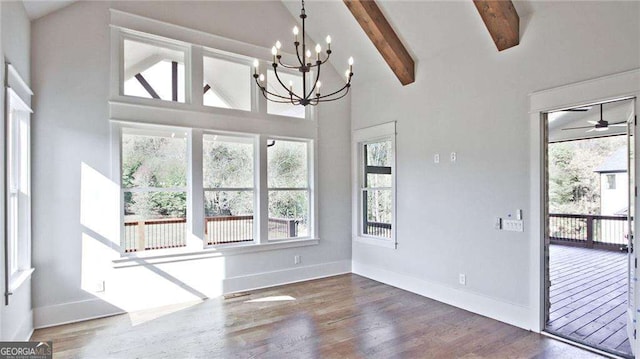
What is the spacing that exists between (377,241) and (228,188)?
2401 millimetres

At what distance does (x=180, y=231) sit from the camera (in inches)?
176

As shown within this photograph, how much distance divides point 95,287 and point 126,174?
131 centimetres

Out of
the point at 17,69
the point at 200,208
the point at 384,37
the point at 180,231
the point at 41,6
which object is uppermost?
the point at 384,37

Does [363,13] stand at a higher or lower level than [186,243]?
higher

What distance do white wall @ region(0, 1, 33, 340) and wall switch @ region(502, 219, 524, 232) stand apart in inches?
178

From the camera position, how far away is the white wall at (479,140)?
3166mm

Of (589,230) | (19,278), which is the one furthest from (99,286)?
(589,230)

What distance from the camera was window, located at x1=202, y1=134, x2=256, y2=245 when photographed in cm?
468

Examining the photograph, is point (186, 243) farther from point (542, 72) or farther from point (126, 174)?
point (542, 72)

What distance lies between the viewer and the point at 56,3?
3.52m

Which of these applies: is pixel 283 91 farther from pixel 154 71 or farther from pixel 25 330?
pixel 25 330

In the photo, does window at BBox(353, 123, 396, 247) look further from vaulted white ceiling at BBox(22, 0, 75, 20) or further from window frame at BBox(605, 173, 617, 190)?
window frame at BBox(605, 173, 617, 190)

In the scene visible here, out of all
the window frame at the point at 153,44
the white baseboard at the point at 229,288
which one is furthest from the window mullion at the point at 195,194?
the white baseboard at the point at 229,288

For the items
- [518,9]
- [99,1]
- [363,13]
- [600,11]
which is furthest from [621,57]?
[99,1]
